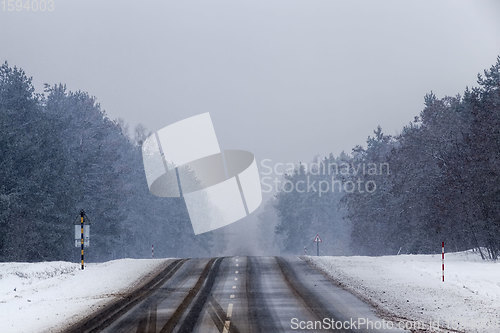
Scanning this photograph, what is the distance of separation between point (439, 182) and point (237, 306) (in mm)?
29671

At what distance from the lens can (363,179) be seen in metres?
78.5

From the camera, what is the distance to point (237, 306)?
62.3ft

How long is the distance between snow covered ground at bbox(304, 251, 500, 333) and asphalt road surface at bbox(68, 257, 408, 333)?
3.57 ft

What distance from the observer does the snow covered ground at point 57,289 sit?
17.2 m

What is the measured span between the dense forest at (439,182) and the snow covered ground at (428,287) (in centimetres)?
321

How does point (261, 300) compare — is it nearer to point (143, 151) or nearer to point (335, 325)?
point (335, 325)

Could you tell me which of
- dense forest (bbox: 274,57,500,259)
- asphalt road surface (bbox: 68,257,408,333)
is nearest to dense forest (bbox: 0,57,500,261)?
dense forest (bbox: 274,57,500,259)

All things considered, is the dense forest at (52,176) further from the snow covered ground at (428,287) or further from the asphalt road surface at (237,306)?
the snow covered ground at (428,287)

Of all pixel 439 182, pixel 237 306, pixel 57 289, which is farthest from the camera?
pixel 439 182

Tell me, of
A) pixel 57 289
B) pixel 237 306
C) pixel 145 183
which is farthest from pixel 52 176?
pixel 145 183

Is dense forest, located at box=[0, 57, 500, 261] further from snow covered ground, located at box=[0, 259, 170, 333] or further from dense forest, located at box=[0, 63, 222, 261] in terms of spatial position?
snow covered ground, located at box=[0, 259, 170, 333]

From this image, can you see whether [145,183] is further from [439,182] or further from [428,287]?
[428,287]

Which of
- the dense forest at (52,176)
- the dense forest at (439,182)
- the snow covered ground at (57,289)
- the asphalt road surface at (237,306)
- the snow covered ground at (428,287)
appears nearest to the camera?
the asphalt road surface at (237,306)

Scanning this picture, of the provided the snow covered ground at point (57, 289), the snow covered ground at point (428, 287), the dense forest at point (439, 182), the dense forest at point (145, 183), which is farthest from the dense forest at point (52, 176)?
the dense forest at point (439, 182)
